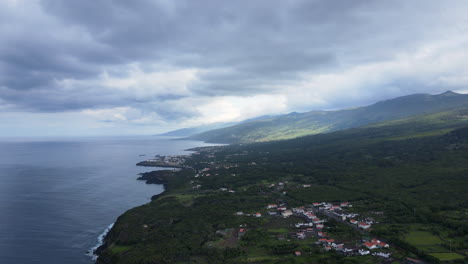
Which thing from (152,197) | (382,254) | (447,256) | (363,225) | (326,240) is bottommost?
(447,256)

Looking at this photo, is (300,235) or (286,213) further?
(286,213)

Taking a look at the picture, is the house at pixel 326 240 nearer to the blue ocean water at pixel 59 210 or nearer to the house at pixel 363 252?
the house at pixel 363 252

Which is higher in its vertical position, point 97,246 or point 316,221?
point 97,246

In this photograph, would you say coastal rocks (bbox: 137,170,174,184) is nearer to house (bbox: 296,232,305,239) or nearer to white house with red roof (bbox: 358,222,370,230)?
house (bbox: 296,232,305,239)

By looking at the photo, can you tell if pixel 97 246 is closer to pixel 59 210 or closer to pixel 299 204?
pixel 59 210

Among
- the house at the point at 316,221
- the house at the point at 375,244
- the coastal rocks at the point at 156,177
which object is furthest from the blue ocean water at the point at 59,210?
the house at the point at 375,244

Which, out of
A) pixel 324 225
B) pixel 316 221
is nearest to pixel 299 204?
pixel 316 221
